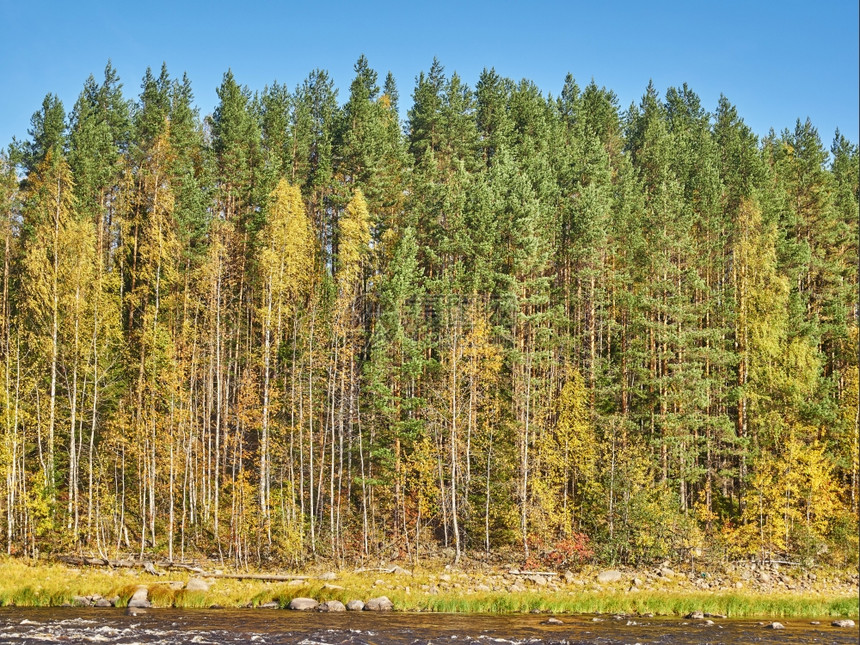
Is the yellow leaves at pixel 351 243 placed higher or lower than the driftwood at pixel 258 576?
higher

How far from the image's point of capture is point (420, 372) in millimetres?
37562

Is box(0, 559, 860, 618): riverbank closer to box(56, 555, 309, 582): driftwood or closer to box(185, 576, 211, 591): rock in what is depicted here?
box(185, 576, 211, 591): rock

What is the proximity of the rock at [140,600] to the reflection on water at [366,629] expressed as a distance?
2.96 feet

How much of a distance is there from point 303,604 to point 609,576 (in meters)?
14.1

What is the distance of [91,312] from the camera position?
36.4 m

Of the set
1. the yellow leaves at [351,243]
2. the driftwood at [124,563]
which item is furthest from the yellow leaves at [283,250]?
the driftwood at [124,563]

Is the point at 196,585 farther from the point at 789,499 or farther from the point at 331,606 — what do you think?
the point at 789,499

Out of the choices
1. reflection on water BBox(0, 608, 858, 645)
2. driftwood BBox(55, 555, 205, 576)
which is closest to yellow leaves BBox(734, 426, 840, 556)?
reflection on water BBox(0, 608, 858, 645)

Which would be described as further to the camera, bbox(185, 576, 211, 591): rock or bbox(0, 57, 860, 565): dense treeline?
bbox(0, 57, 860, 565): dense treeline

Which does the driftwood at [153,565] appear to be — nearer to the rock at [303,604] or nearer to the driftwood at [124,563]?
the driftwood at [124,563]

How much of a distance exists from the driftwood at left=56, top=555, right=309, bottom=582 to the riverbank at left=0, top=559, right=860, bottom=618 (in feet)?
→ 1.37

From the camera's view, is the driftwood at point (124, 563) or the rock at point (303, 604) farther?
the driftwood at point (124, 563)

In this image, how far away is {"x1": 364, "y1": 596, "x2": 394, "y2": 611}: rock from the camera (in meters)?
26.5

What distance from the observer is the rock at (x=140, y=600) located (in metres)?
25.9
